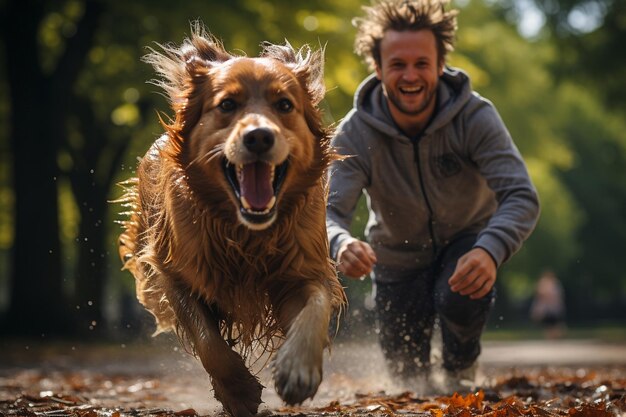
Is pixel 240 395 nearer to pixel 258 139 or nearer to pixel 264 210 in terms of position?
pixel 264 210

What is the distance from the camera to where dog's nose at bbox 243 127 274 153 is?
13.9ft

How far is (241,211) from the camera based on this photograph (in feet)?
14.8

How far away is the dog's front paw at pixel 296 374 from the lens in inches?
157

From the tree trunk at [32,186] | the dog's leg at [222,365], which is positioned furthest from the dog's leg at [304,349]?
the tree trunk at [32,186]

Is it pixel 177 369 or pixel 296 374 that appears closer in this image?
pixel 296 374

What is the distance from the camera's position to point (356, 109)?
646 cm

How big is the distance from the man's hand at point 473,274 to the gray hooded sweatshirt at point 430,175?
0.47 metres

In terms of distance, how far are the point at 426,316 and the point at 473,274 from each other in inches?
63.0

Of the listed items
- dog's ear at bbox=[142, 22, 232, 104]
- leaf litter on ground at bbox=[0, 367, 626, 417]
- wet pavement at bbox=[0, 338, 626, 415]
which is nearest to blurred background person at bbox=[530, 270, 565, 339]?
wet pavement at bbox=[0, 338, 626, 415]

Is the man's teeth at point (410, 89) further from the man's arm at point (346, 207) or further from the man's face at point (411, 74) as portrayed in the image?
the man's arm at point (346, 207)

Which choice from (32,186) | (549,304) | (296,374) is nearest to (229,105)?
(296,374)

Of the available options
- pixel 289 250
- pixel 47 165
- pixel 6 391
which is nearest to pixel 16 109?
pixel 47 165

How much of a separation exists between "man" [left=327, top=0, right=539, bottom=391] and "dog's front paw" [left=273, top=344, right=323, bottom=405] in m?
1.71

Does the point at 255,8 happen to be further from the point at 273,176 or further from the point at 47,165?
the point at 273,176
